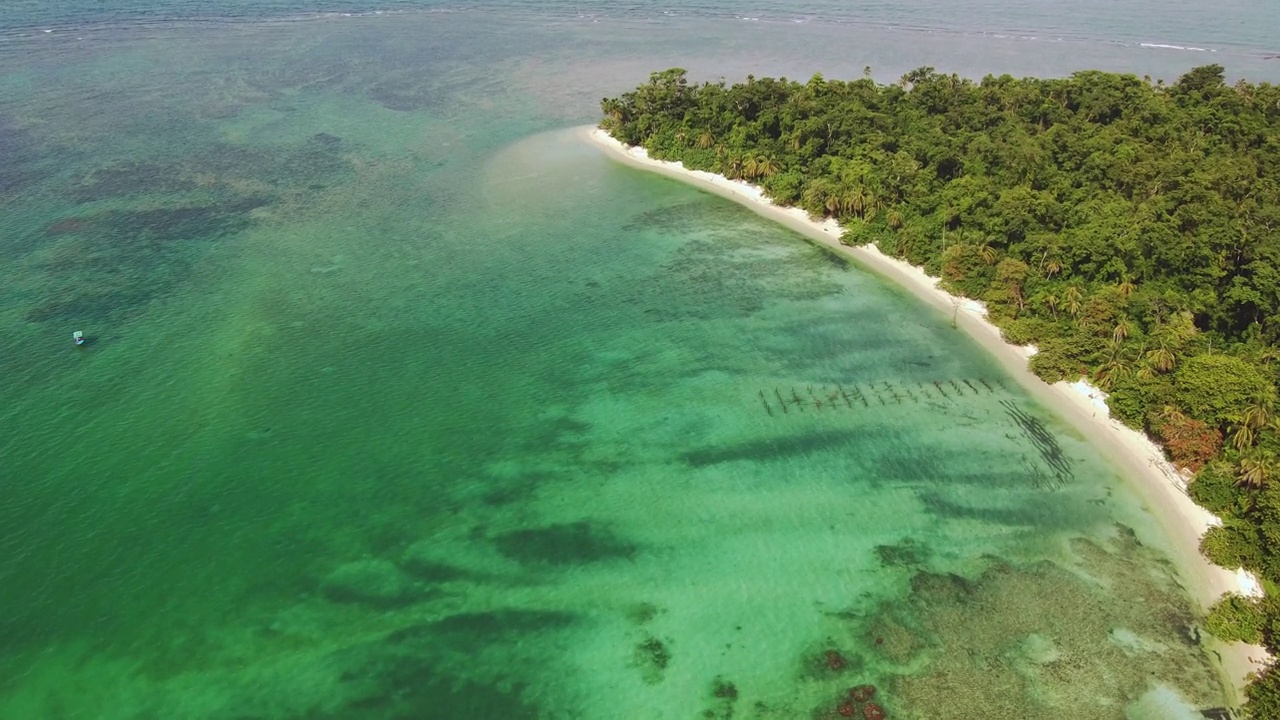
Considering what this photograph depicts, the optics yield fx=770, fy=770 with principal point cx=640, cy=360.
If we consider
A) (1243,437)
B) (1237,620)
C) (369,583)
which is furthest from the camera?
(1243,437)

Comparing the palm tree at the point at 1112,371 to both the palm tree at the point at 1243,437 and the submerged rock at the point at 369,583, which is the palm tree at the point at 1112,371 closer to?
the palm tree at the point at 1243,437

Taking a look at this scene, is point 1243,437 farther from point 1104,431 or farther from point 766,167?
point 766,167

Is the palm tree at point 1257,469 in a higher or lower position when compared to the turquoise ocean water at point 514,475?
higher

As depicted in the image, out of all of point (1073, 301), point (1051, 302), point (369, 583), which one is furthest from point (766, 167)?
point (369, 583)

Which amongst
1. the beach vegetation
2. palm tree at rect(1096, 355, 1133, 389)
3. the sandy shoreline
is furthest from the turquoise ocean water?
palm tree at rect(1096, 355, 1133, 389)

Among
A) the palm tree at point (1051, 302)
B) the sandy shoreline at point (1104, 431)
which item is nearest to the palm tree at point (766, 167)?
the sandy shoreline at point (1104, 431)
